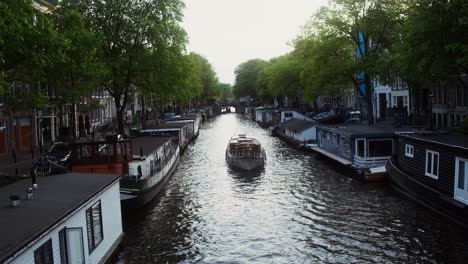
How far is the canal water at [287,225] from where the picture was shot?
64.3ft

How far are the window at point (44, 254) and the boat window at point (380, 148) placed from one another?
994 inches

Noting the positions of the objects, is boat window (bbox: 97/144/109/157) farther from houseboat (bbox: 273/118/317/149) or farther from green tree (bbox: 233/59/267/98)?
green tree (bbox: 233/59/267/98)

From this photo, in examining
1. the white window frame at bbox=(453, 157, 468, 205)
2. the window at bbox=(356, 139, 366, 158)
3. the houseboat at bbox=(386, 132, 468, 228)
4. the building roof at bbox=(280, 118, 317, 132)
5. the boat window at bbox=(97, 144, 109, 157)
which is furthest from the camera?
the building roof at bbox=(280, 118, 317, 132)

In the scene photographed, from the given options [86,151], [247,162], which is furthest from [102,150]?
[247,162]

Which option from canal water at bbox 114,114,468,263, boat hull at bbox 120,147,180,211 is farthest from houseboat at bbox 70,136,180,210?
canal water at bbox 114,114,468,263

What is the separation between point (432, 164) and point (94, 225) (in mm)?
16252

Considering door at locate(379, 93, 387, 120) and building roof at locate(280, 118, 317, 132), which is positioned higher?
door at locate(379, 93, 387, 120)

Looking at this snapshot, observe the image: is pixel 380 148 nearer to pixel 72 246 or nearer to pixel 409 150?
pixel 409 150

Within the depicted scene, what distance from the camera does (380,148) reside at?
116 feet

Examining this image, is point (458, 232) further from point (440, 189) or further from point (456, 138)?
point (456, 138)

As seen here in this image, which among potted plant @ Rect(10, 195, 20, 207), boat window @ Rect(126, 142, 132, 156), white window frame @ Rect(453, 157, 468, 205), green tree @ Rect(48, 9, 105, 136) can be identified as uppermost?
green tree @ Rect(48, 9, 105, 136)

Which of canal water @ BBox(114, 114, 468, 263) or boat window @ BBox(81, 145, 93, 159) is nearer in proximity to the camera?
canal water @ BBox(114, 114, 468, 263)

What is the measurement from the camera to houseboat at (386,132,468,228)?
2205 centimetres

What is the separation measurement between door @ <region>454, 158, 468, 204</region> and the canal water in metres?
1.37
